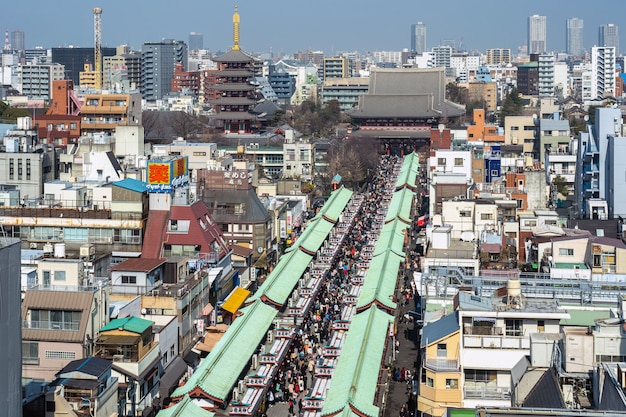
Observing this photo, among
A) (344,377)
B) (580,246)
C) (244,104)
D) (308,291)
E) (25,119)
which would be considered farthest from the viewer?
(244,104)

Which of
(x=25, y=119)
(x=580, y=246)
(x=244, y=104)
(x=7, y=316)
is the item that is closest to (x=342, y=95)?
(x=244, y=104)

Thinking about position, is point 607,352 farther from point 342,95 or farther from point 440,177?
point 342,95

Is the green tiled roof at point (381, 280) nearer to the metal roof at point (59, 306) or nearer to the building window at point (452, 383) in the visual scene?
the building window at point (452, 383)

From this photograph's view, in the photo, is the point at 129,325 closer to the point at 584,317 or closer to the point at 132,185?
the point at 584,317

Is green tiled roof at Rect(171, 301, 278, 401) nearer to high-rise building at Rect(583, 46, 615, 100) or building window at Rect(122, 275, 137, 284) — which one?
building window at Rect(122, 275, 137, 284)

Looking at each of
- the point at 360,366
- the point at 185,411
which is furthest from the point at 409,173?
the point at 185,411

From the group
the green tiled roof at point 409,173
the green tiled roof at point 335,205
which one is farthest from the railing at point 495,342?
the green tiled roof at point 409,173
